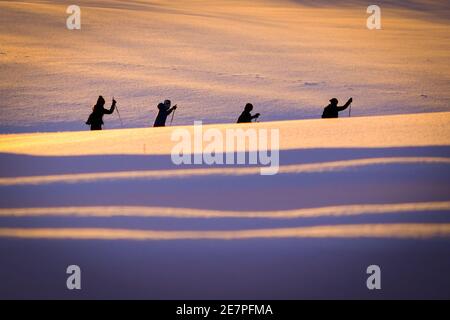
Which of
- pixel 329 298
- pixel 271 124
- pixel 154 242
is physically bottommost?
pixel 329 298

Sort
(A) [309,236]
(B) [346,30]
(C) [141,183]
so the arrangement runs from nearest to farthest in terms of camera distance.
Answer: (A) [309,236] < (C) [141,183] < (B) [346,30]

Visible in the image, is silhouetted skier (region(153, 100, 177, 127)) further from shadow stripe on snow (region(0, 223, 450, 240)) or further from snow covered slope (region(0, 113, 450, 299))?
shadow stripe on snow (region(0, 223, 450, 240))

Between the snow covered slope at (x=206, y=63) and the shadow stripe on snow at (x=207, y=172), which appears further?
the snow covered slope at (x=206, y=63)

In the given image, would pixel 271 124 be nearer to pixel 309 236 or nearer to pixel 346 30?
pixel 309 236

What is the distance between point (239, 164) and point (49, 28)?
711 inches

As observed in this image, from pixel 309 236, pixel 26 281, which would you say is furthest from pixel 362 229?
pixel 26 281

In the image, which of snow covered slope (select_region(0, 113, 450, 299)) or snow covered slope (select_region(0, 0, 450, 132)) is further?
snow covered slope (select_region(0, 0, 450, 132))

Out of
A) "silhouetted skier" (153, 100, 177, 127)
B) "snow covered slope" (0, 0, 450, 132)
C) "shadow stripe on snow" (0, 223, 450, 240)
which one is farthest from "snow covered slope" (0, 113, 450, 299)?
"snow covered slope" (0, 0, 450, 132)

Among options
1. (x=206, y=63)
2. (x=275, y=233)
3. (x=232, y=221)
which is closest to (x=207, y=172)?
(x=232, y=221)

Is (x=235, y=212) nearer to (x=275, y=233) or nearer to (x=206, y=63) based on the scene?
(x=275, y=233)

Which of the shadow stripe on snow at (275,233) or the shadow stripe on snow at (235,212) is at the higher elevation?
the shadow stripe on snow at (235,212)

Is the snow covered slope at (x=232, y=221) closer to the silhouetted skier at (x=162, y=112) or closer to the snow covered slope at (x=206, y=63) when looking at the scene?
the silhouetted skier at (x=162, y=112)

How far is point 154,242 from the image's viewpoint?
5.88 meters

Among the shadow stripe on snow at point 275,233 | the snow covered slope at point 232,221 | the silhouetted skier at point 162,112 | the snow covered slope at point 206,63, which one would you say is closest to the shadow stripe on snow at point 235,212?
the snow covered slope at point 232,221
